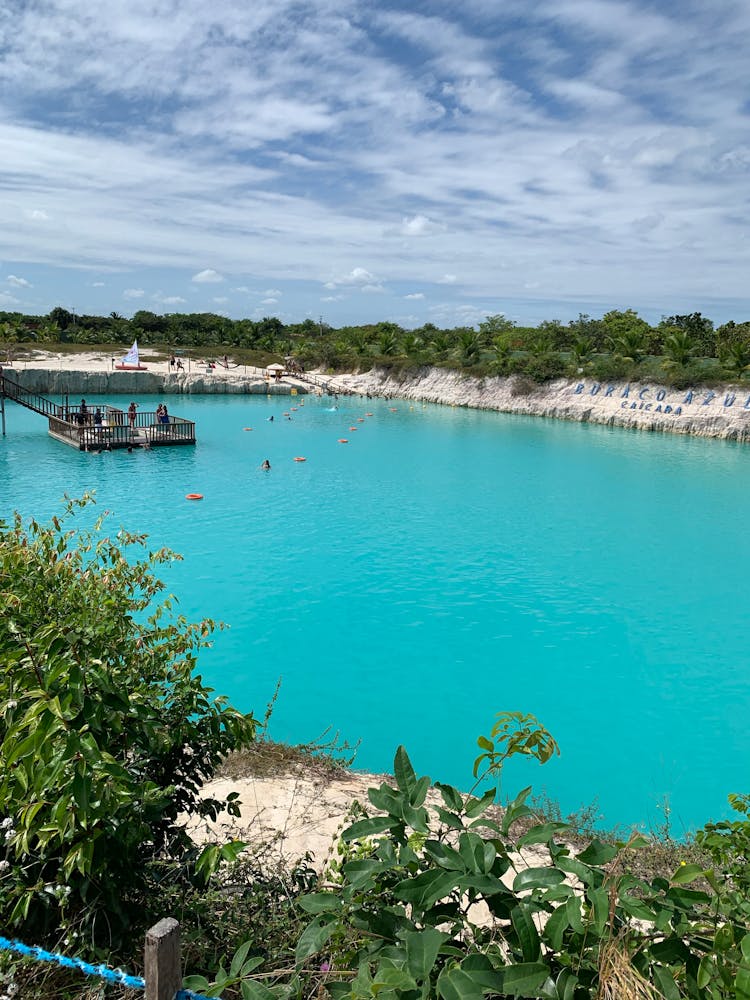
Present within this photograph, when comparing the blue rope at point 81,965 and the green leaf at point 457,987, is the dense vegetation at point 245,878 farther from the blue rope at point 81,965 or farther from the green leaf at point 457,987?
the blue rope at point 81,965

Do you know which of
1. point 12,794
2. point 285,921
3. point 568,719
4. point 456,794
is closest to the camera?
point 456,794

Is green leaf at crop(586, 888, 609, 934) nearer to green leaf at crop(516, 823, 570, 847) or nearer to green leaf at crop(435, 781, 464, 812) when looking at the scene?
green leaf at crop(516, 823, 570, 847)

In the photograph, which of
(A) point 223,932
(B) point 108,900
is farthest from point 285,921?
(B) point 108,900

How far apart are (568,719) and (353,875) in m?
9.71

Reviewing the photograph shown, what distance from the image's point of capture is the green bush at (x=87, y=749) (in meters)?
2.87

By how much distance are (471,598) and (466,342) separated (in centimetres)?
Result: 4781

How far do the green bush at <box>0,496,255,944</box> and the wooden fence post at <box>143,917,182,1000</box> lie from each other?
507 millimetres

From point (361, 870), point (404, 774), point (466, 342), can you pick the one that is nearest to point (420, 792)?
point (404, 774)

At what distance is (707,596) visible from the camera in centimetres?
1681

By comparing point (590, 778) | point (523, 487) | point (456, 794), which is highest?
point (456, 794)

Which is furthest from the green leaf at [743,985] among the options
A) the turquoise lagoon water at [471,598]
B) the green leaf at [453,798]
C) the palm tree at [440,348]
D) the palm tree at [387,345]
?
the palm tree at [387,345]

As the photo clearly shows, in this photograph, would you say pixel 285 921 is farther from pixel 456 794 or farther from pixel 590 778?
pixel 590 778

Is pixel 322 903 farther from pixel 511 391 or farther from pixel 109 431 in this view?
pixel 511 391

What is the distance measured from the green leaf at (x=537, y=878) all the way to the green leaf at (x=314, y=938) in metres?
0.67
